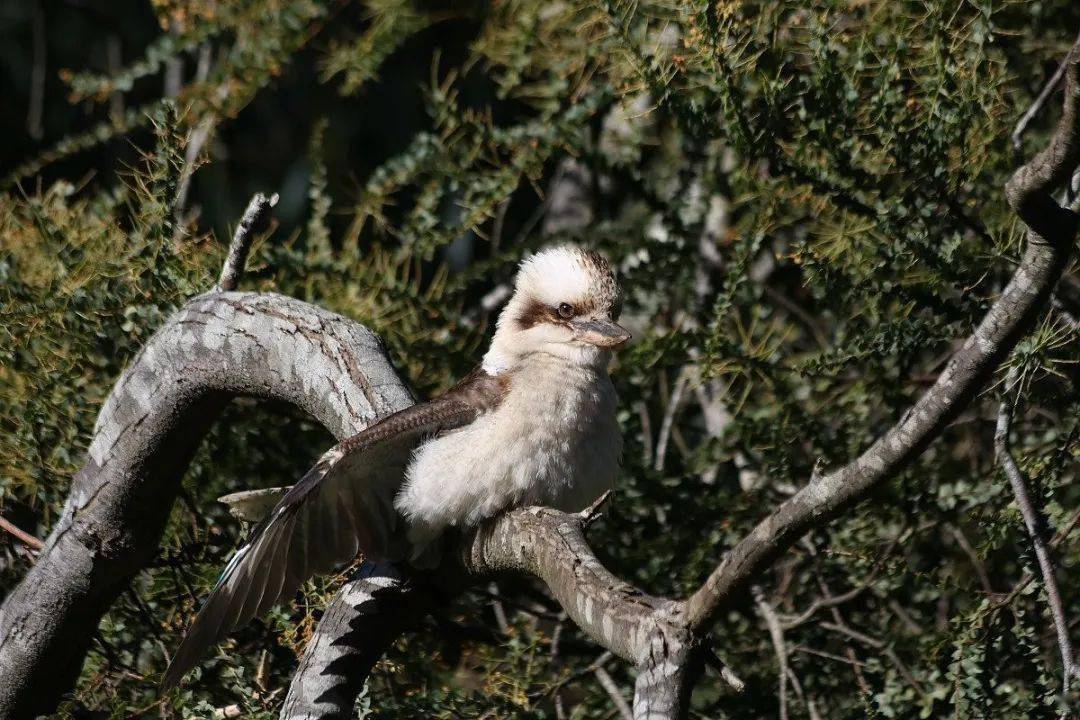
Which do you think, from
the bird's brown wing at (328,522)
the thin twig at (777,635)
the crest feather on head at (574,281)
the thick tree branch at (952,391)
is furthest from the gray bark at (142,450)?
the thick tree branch at (952,391)

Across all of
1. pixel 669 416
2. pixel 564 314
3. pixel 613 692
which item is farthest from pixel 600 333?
pixel 669 416

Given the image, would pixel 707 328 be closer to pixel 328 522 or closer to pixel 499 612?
pixel 499 612

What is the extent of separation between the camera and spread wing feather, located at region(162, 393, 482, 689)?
193cm

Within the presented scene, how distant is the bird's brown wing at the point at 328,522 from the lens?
1.93m

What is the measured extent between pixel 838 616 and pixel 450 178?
129cm

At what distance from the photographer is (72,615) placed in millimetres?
2365

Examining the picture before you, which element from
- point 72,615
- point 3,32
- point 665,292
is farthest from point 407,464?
point 3,32

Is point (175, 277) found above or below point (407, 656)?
above

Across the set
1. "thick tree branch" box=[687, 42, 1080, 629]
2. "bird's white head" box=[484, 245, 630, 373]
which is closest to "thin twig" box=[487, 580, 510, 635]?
"bird's white head" box=[484, 245, 630, 373]

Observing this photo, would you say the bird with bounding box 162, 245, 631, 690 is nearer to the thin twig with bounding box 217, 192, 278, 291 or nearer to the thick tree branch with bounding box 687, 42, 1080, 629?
the thin twig with bounding box 217, 192, 278, 291

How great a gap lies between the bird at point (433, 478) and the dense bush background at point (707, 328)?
0.25 meters

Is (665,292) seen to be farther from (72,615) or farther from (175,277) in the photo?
(72,615)

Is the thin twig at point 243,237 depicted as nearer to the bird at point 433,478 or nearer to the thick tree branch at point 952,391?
the bird at point 433,478

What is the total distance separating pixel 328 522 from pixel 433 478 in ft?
0.62
